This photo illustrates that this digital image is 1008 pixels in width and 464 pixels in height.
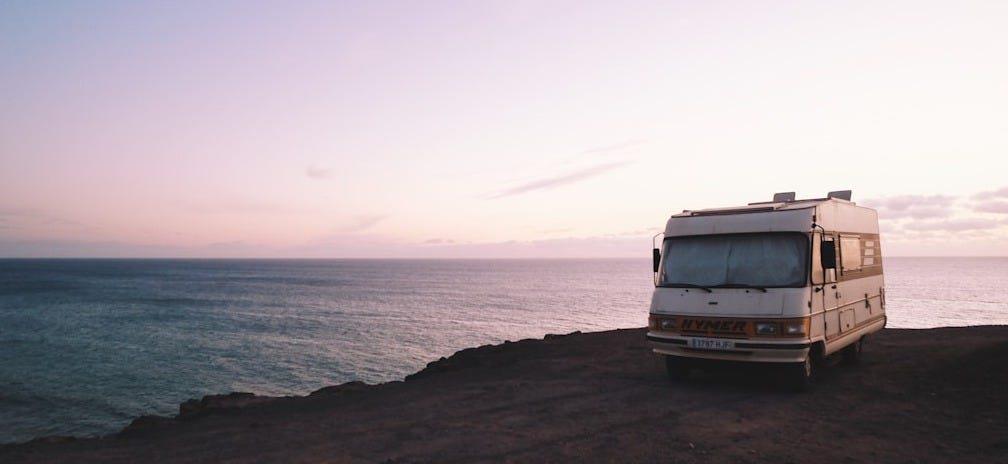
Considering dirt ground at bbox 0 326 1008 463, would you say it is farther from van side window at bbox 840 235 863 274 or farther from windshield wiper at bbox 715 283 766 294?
van side window at bbox 840 235 863 274

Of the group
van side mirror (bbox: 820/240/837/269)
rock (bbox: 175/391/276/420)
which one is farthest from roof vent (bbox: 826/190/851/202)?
rock (bbox: 175/391/276/420)

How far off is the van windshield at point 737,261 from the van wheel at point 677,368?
1690mm

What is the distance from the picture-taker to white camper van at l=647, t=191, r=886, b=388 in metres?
10.1

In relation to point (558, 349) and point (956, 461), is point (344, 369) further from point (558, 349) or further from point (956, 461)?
point (956, 461)

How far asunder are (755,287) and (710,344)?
1321 mm

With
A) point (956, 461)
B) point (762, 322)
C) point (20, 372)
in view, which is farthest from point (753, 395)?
point (20, 372)

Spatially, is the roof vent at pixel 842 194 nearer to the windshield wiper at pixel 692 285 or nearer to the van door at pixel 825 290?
the van door at pixel 825 290

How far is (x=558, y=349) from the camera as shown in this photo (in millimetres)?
17938

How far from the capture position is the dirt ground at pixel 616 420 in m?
7.75

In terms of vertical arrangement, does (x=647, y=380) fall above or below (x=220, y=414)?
above

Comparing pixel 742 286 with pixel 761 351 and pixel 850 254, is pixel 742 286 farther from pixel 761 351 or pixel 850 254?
pixel 850 254

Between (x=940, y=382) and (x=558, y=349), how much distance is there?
31.7ft

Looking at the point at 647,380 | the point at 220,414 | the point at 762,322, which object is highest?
the point at 762,322

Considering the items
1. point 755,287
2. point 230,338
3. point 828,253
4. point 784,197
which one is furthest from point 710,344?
point 230,338
